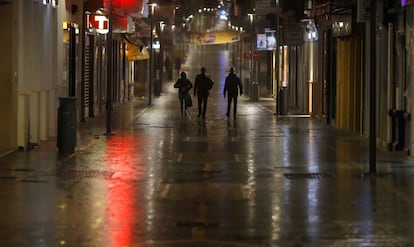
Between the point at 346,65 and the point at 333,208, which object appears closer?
the point at 333,208

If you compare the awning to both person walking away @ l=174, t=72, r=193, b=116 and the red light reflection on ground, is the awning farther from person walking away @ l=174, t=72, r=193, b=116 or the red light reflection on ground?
the red light reflection on ground

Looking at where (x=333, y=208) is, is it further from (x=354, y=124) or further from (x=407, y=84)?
(x=354, y=124)

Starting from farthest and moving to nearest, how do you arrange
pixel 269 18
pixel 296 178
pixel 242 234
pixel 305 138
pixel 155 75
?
pixel 155 75
pixel 269 18
pixel 305 138
pixel 296 178
pixel 242 234

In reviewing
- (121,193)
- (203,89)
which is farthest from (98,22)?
(121,193)

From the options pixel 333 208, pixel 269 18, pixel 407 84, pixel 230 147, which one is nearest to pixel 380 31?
pixel 407 84

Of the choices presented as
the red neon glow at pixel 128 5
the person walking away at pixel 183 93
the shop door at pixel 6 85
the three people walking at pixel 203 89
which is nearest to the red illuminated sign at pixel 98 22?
the red neon glow at pixel 128 5

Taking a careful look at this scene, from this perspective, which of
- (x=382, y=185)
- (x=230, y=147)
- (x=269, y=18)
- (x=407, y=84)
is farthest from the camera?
(x=269, y=18)

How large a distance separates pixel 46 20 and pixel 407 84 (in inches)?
346

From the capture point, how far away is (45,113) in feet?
71.8

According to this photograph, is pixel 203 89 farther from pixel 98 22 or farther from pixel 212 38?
pixel 212 38

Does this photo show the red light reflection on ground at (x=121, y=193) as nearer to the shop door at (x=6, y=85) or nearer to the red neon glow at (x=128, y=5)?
the shop door at (x=6, y=85)

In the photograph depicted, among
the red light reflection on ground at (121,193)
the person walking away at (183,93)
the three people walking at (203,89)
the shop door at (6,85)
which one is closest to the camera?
the red light reflection on ground at (121,193)

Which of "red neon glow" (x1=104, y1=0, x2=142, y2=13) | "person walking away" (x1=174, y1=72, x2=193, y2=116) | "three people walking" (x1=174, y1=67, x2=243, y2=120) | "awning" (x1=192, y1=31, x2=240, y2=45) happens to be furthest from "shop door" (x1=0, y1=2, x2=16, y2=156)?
"awning" (x1=192, y1=31, x2=240, y2=45)

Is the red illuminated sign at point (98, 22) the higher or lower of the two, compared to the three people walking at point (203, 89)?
higher
